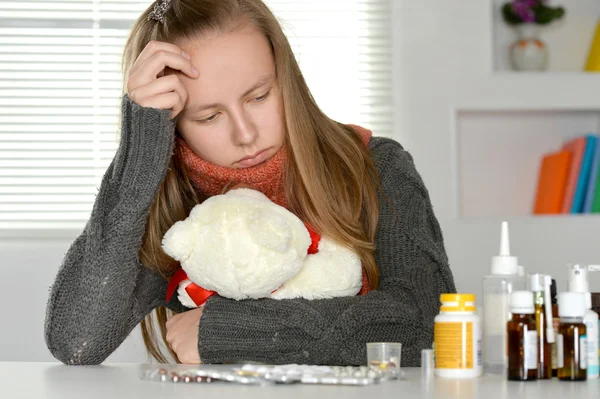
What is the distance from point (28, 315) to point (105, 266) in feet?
4.61

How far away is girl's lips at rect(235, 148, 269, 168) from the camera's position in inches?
56.7

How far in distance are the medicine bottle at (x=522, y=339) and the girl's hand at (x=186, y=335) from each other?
498mm

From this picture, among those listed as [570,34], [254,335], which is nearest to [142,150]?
[254,335]

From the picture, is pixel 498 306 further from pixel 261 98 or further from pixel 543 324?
pixel 261 98

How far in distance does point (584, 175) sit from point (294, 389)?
2.10 meters

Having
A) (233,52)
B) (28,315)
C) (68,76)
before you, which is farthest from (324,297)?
(68,76)

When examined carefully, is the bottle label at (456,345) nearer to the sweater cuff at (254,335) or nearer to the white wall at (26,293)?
the sweater cuff at (254,335)

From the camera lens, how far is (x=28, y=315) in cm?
261

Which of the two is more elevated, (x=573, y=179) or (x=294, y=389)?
(x=573, y=179)

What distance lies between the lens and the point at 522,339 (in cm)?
90

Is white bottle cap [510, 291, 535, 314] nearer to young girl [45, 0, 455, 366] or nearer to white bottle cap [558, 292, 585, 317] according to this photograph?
white bottle cap [558, 292, 585, 317]

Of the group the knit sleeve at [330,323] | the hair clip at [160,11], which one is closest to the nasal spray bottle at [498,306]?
the knit sleeve at [330,323]

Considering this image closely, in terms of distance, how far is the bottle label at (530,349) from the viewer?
0.90 m

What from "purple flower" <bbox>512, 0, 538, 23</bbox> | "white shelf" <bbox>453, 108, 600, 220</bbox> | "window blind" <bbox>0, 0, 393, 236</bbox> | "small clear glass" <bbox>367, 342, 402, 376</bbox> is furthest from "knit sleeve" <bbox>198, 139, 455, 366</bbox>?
"purple flower" <bbox>512, 0, 538, 23</bbox>
